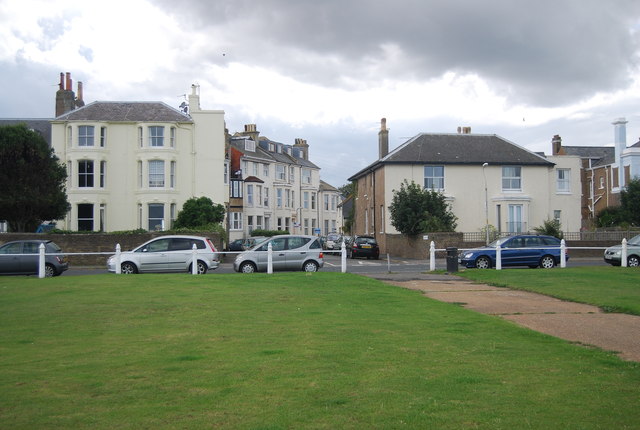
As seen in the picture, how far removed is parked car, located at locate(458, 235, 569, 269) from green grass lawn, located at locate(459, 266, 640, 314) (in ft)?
9.60

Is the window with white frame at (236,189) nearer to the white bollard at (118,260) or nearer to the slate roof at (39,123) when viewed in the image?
the slate roof at (39,123)

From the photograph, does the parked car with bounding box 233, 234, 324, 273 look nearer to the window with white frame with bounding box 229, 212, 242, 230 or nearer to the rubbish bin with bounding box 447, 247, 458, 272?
the rubbish bin with bounding box 447, 247, 458, 272

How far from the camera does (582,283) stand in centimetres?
2019

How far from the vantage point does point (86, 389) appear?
23.5ft

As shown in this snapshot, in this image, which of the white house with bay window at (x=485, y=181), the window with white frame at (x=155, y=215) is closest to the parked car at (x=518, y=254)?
the white house with bay window at (x=485, y=181)

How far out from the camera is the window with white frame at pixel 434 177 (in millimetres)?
49031

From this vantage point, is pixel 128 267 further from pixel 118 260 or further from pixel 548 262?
pixel 548 262

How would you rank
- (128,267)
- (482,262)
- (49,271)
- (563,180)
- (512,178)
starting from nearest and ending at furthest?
(49,271)
(128,267)
(482,262)
(512,178)
(563,180)

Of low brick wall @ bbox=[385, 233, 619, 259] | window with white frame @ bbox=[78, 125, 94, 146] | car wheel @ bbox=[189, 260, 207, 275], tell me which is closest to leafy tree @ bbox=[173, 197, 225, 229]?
window with white frame @ bbox=[78, 125, 94, 146]

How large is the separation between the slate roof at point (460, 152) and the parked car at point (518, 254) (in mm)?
20490

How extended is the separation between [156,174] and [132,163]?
195 centimetres

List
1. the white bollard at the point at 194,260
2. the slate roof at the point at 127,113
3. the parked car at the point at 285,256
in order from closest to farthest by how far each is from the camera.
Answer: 1. the white bollard at the point at 194,260
2. the parked car at the point at 285,256
3. the slate roof at the point at 127,113

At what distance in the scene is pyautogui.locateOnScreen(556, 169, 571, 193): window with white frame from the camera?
51.9 m

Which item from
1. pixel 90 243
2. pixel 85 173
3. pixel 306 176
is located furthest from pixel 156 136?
pixel 306 176
